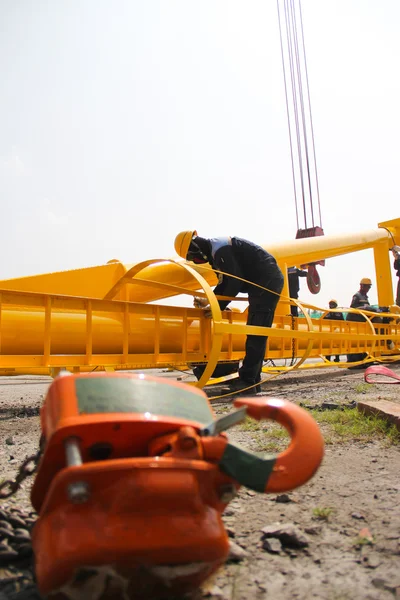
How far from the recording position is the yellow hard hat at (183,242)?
5051 mm

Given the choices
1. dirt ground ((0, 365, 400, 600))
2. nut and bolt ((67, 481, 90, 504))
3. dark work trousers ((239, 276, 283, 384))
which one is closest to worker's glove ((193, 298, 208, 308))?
dark work trousers ((239, 276, 283, 384))

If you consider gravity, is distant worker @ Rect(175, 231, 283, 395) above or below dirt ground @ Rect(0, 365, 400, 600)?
above

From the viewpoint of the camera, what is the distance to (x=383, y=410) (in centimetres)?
304

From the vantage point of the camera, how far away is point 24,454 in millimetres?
2592

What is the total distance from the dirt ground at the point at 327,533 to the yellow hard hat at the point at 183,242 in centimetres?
278

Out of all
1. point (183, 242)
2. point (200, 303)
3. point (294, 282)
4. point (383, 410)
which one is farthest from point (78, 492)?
point (294, 282)

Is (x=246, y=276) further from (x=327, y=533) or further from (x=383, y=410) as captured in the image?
(x=327, y=533)

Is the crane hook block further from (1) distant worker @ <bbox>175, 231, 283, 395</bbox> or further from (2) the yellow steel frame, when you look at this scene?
(1) distant worker @ <bbox>175, 231, 283, 395</bbox>

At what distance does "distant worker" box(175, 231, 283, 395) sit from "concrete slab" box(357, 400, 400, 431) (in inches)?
66.3

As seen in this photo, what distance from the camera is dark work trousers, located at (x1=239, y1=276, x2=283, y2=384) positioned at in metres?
4.95

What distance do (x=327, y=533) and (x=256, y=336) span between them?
343cm

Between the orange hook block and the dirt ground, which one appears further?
the dirt ground

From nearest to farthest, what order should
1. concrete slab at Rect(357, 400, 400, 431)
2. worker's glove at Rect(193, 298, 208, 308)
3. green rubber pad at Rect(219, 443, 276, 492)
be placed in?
green rubber pad at Rect(219, 443, 276, 492), concrete slab at Rect(357, 400, 400, 431), worker's glove at Rect(193, 298, 208, 308)

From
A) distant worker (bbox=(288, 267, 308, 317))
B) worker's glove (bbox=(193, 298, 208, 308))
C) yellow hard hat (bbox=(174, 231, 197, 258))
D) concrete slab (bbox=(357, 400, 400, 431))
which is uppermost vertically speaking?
yellow hard hat (bbox=(174, 231, 197, 258))
